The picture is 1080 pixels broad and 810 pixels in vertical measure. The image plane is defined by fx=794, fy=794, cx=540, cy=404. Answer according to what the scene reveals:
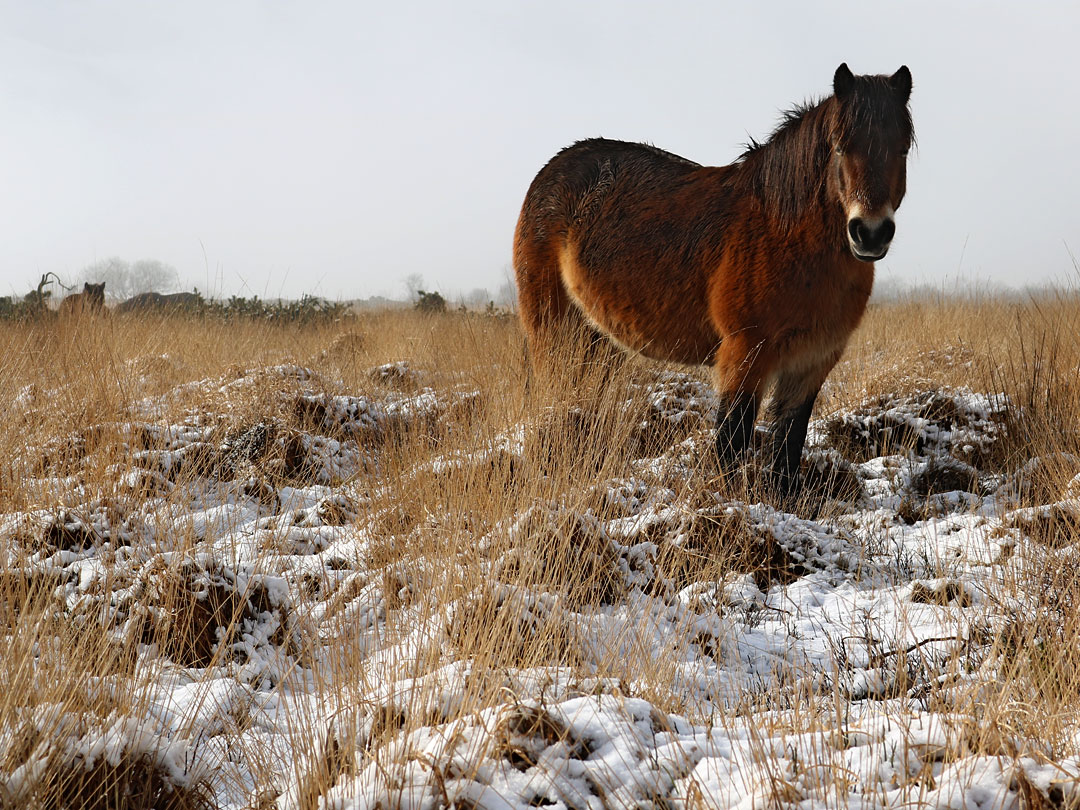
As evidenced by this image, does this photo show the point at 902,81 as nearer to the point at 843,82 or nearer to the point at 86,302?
the point at 843,82

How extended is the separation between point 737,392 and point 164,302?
11232 millimetres

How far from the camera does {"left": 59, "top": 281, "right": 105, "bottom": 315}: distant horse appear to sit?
8695 millimetres

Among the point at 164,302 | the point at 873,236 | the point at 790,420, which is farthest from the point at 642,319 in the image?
the point at 164,302

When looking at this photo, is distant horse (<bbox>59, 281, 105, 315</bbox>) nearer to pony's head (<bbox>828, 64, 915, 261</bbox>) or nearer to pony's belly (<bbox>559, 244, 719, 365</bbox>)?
pony's belly (<bbox>559, 244, 719, 365</bbox>)

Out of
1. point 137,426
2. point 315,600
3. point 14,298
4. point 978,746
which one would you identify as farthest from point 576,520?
point 14,298

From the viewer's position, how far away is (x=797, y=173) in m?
4.20

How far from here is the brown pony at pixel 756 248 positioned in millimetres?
3822

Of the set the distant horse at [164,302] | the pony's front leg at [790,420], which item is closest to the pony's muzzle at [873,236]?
the pony's front leg at [790,420]

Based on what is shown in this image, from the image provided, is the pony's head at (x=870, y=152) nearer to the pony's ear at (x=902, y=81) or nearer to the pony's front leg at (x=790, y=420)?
the pony's ear at (x=902, y=81)

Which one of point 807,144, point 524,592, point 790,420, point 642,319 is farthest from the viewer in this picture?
point 642,319

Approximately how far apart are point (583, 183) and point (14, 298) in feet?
36.3

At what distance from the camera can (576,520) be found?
342 cm

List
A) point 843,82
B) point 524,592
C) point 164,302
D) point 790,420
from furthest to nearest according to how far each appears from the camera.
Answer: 1. point 164,302
2. point 790,420
3. point 843,82
4. point 524,592

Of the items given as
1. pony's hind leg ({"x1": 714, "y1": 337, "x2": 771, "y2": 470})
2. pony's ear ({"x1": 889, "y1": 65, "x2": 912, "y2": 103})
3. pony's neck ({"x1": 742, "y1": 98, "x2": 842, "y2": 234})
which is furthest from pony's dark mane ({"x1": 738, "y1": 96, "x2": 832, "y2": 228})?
pony's hind leg ({"x1": 714, "y1": 337, "x2": 771, "y2": 470})
